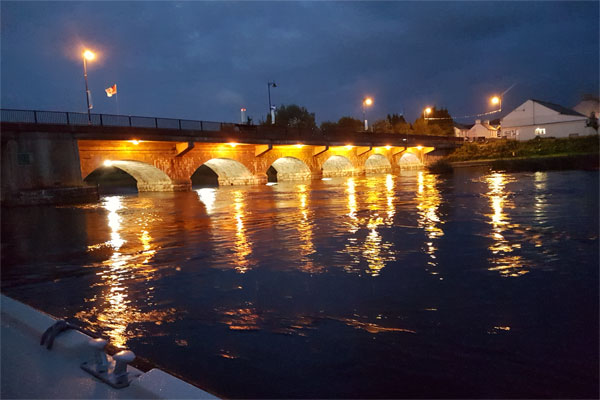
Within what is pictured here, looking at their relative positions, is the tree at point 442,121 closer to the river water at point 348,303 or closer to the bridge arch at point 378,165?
the bridge arch at point 378,165

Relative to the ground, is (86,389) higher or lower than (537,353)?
higher

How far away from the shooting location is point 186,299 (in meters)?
5.58

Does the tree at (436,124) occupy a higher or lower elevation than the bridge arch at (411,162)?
higher

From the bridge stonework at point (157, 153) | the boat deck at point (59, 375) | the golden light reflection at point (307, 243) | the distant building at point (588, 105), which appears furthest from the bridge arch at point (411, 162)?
the boat deck at point (59, 375)

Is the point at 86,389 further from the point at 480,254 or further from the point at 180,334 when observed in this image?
the point at 480,254

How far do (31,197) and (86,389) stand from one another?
2425 cm

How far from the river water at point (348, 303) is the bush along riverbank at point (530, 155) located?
34.6m

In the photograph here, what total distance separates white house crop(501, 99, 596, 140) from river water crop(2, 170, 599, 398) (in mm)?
69299

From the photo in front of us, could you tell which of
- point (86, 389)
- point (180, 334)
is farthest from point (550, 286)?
point (86, 389)

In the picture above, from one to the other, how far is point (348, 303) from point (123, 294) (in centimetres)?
318

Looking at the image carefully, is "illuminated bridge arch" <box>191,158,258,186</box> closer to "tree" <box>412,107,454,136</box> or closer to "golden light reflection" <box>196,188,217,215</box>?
"golden light reflection" <box>196,188,217,215</box>

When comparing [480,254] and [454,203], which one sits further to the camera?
[454,203]

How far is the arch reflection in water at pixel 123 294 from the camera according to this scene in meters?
4.77

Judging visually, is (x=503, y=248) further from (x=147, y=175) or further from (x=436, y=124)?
(x=436, y=124)
